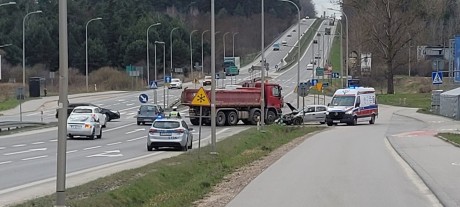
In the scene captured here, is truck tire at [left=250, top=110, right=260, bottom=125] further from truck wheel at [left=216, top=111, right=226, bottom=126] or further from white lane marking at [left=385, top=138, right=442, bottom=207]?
white lane marking at [left=385, top=138, right=442, bottom=207]

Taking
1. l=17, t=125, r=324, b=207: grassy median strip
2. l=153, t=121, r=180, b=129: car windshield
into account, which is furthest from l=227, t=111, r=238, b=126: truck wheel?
l=17, t=125, r=324, b=207: grassy median strip

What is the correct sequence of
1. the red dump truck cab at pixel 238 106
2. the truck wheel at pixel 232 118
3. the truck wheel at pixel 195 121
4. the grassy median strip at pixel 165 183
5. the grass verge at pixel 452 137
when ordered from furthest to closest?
the truck wheel at pixel 195 121 → the truck wheel at pixel 232 118 → the red dump truck cab at pixel 238 106 → the grass verge at pixel 452 137 → the grassy median strip at pixel 165 183

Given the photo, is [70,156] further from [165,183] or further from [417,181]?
[417,181]

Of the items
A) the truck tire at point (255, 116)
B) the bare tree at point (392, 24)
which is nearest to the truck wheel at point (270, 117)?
the truck tire at point (255, 116)

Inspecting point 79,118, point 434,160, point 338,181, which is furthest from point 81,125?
point 338,181

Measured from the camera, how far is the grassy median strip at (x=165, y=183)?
16.2 meters

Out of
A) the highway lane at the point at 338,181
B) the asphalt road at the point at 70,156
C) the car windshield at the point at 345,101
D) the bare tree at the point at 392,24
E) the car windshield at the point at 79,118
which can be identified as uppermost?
the bare tree at the point at 392,24

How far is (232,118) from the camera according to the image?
5716 centimetres

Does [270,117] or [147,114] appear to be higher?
[147,114]

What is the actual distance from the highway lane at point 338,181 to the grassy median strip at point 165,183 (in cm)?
123

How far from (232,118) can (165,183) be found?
1442 inches

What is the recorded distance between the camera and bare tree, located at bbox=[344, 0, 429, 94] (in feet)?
288

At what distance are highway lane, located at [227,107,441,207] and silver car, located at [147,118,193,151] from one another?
16.1 ft

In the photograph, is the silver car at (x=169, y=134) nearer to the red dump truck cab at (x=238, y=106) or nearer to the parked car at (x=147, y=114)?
the red dump truck cab at (x=238, y=106)
